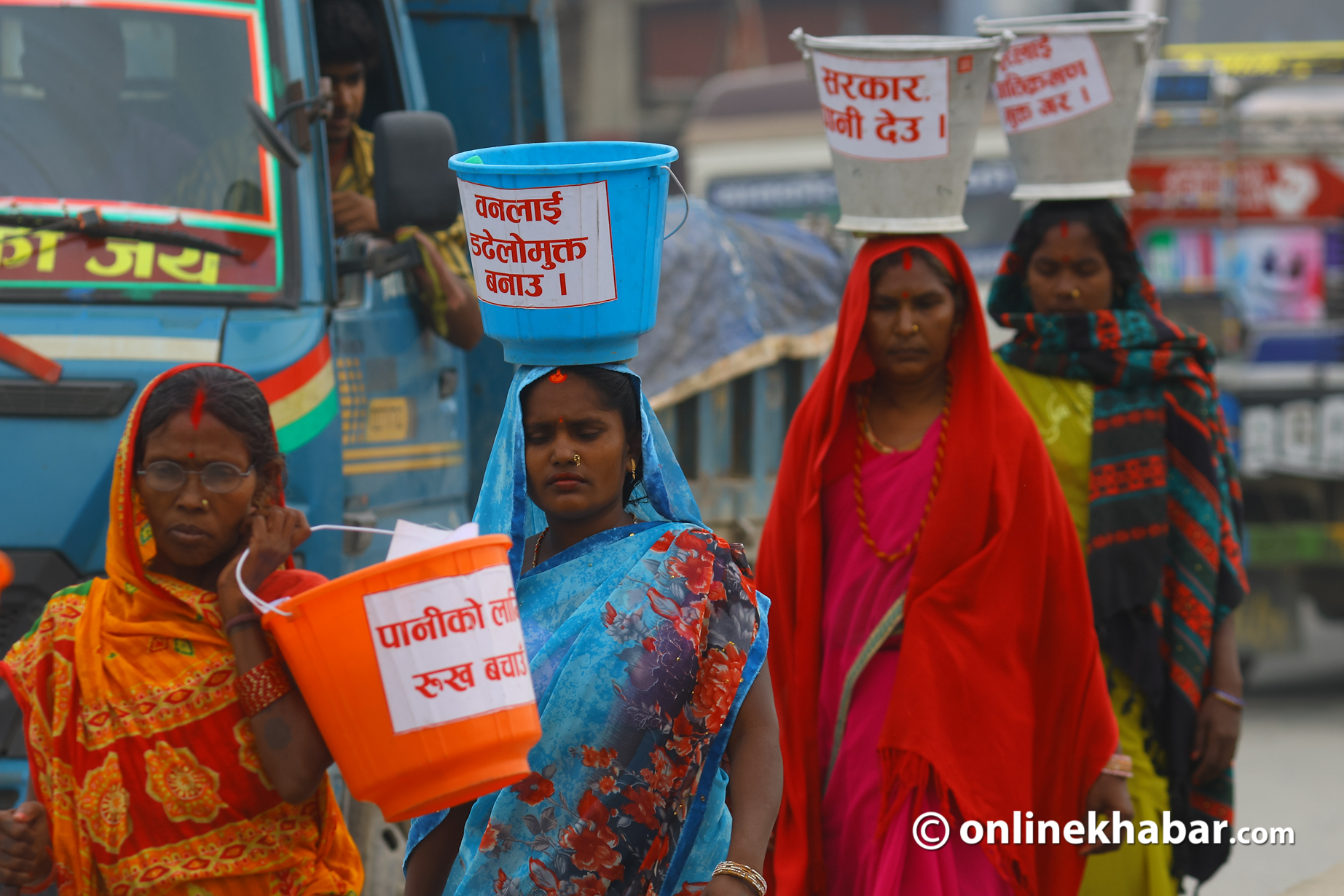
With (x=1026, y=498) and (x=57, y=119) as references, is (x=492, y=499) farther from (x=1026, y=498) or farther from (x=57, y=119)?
(x=57, y=119)

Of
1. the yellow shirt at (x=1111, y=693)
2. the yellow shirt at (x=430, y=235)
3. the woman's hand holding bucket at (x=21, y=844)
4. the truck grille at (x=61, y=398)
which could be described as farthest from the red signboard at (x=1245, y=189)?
the woman's hand holding bucket at (x=21, y=844)

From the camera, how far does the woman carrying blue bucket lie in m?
2.50

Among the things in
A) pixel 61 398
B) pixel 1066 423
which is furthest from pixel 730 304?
pixel 61 398

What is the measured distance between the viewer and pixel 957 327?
378 centimetres

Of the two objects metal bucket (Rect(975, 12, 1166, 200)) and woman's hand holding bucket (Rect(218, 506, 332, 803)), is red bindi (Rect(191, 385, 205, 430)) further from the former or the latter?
metal bucket (Rect(975, 12, 1166, 200))

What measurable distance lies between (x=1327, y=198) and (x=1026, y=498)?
27.5 ft

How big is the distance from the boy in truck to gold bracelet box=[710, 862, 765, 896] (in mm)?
2580

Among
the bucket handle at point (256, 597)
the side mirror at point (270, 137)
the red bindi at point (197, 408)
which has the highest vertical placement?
the side mirror at point (270, 137)

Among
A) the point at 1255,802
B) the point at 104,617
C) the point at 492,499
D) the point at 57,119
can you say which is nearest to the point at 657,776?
the point at 492,499

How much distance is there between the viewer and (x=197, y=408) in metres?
2.58

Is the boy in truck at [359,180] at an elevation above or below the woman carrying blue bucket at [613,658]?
above

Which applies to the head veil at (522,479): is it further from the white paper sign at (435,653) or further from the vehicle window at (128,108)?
the vehicle window at (128,108)

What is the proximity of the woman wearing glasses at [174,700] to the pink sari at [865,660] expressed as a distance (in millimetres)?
1422

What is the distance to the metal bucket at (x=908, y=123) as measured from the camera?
149 inches
